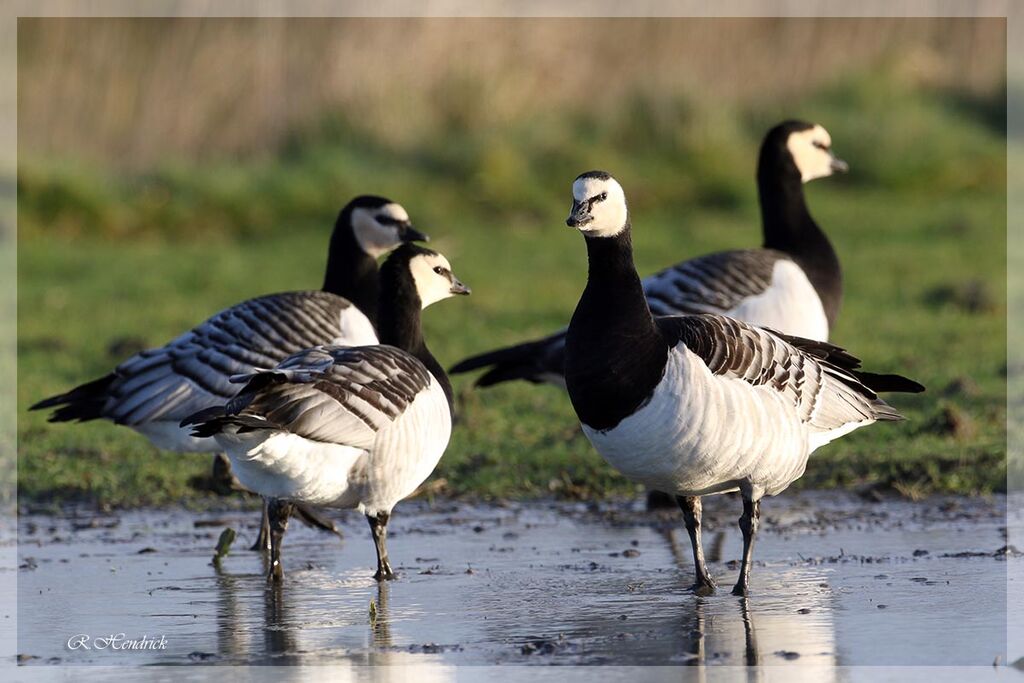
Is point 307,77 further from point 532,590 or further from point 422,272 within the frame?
point 532,590

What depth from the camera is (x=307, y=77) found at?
20188 millimetres

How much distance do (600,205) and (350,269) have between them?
3359 mm

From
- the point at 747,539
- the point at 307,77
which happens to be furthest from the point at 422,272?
the point at 307,77

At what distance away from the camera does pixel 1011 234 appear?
1681 centimetres

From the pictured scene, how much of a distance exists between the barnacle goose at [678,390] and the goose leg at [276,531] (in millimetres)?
1523

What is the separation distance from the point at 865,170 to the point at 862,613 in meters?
15.1

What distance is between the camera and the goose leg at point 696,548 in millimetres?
6309

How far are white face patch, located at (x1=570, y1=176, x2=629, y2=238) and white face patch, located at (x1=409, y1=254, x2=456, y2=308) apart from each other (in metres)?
1.98

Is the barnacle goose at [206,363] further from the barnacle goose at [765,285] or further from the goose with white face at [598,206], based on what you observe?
the goose with white face at [598,206]

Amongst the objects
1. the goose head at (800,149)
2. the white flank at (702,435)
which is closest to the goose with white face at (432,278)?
the white flank at (702,435)

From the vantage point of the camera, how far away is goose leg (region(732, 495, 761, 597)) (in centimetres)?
620

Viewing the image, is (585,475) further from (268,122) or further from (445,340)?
(268,122)

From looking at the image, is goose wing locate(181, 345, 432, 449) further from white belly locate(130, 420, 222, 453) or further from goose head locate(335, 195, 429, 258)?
goose head locate(335, 195, 429, 258)

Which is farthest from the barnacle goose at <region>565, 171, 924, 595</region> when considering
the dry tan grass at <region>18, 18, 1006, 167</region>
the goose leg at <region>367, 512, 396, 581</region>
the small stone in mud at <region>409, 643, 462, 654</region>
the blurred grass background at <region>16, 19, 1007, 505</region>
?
the dry tan grass at <region>18, 18, 1006, 167</region>
